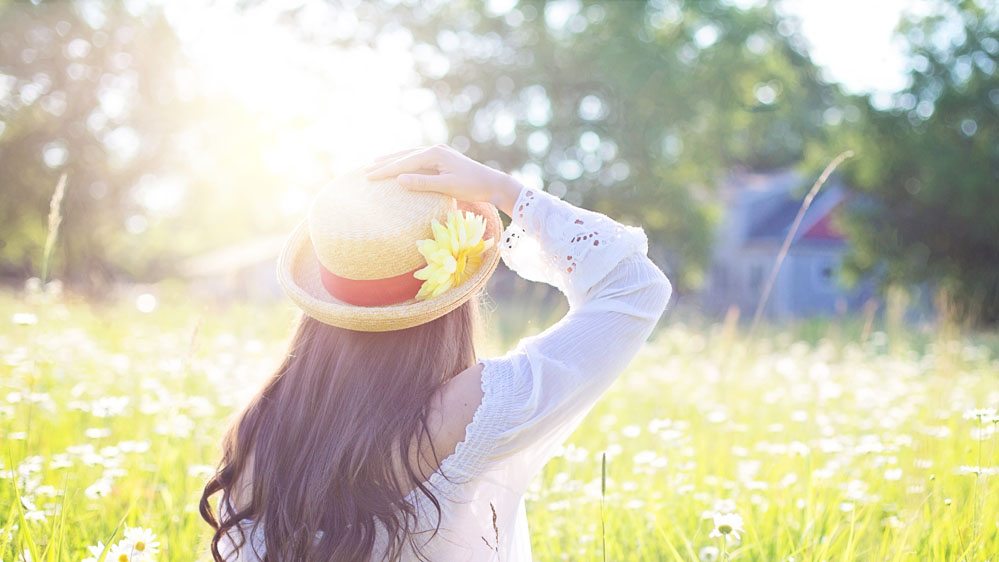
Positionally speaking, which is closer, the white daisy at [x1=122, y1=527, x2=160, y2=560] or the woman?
the woman

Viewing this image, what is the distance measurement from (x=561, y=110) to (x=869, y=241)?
8.38m

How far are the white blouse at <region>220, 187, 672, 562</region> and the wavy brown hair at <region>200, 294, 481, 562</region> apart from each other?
0.23 ft

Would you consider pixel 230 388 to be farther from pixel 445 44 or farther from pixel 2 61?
pixel 2 61

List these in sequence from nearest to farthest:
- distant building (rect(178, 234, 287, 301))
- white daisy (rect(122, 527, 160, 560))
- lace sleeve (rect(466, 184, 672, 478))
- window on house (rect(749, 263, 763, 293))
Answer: lace sleeve (rect(466, 184, 672, 478)) → white daisy (rect(122, 527, 160, 560)) → window on house (rect(749, 263, 763, 293)) → distant building (rect(178, 234, 287, 301))

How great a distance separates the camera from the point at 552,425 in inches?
61.2

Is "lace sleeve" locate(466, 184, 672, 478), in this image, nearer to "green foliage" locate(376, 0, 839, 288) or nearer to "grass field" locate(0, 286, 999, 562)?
"grass field" locate(0, 286, 999, 562)

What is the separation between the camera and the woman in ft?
5.09

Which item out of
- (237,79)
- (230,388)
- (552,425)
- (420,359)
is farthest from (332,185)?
(237,79)

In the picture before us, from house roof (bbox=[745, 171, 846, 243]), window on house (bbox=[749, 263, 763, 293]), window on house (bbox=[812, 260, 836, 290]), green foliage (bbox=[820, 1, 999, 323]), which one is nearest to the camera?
green foliage (bbox=[820, 1, 999, 323])

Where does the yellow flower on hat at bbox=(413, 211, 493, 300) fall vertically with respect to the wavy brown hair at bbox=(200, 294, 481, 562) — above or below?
above

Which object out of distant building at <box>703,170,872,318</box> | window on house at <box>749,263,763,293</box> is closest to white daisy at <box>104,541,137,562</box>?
distant building at <box>703,170,872,318</box>

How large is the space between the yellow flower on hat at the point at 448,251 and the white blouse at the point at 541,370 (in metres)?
0.12

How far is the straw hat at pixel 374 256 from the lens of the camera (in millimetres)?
1623

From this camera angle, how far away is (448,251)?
1632mm
